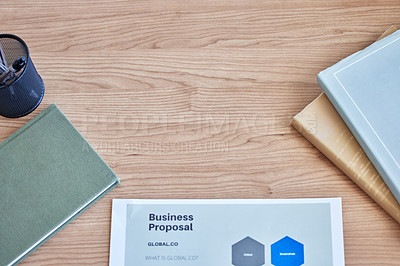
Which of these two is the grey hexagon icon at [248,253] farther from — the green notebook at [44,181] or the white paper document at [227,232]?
the green notebook at [44,181]

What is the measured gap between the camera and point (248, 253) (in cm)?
64

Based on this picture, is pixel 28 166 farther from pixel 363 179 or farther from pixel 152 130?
pixel 363 179

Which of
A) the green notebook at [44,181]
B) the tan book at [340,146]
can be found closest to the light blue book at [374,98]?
the tan book at [340,146]

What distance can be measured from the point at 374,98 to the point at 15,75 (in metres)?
0.54

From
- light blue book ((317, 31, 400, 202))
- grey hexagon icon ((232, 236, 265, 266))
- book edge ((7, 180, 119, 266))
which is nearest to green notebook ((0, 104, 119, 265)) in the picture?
book edge ((7, 180, 119, 266))

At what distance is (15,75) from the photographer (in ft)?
2.07

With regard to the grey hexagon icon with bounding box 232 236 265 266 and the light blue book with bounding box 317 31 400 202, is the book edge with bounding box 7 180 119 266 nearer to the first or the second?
the grey hexagon icon with bounding box 232 236 265 266

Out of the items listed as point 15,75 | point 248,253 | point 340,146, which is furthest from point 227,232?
point 15,75

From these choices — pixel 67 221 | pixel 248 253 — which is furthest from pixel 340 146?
pixel 67 221

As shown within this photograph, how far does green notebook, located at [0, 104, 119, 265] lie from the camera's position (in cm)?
62

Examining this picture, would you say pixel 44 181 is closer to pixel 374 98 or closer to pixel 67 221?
pixel 67 221

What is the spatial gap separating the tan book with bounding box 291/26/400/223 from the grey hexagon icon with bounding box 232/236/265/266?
0.58 feet

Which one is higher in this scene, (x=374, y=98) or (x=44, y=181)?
(x=374, y=98)

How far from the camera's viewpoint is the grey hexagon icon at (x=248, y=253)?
64cm
